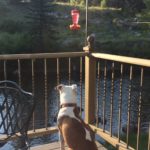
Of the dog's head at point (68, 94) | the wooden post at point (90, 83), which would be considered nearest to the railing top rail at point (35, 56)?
the wooden post at point (90, 83)

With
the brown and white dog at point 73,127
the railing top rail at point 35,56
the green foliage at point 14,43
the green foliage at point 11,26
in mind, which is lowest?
the green foliage at point 14,43

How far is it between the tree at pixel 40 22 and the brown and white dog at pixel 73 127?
22.0 m

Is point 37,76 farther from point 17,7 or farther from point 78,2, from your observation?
point 78,2

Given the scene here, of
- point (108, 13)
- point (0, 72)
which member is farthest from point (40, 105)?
point (108, 13)

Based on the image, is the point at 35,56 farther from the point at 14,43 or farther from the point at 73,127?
the point at 14,43

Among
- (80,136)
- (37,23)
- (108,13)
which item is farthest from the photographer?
(108,13)

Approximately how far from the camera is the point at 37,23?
2555cm

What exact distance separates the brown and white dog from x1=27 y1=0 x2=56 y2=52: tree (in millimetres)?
21951

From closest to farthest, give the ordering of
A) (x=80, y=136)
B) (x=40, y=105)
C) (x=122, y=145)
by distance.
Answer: (x=80, y=136) → (x=122, y=145) → (x=40, y=105)

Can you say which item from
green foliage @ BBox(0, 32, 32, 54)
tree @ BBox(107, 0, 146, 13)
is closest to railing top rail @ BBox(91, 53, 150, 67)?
green foliage @ BBox(0, 32, 32, 54)

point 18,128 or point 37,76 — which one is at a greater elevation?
point 18,128

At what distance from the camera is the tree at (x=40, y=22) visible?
82.0ft

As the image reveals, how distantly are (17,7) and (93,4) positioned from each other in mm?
7307

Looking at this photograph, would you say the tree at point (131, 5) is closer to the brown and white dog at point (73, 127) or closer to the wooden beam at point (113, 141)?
the wooden beam at point (113, 141)
